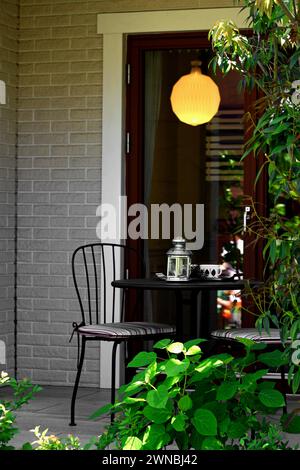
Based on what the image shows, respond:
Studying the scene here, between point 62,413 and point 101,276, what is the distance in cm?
112

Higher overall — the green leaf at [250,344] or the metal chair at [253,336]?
the green leaf at [250,344]

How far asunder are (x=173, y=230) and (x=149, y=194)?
0.98 feet

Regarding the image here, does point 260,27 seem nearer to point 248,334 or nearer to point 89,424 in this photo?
point 248,334

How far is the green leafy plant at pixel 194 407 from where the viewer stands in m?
2.36

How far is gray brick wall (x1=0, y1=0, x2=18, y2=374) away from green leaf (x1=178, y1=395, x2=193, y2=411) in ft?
12.7

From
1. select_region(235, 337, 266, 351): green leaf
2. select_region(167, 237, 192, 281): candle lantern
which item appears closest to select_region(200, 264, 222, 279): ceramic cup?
select_region(167, 237, 192, 281): candle lantern

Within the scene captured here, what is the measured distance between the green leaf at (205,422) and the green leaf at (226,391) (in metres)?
0.09

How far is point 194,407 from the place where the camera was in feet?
8.23

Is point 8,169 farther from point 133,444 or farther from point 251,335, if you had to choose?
point 133,444

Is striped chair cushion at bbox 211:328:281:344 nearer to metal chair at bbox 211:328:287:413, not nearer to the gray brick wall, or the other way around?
metal chair at bbox 211:328:287:413

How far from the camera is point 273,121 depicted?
100 inches

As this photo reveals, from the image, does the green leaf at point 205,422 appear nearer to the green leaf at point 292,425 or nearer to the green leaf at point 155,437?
the green leaf at point 155,437

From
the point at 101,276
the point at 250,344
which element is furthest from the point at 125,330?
the point at 250,344

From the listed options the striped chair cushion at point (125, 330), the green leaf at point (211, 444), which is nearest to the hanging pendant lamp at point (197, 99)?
the striped chair cushion at point (125, 330)
